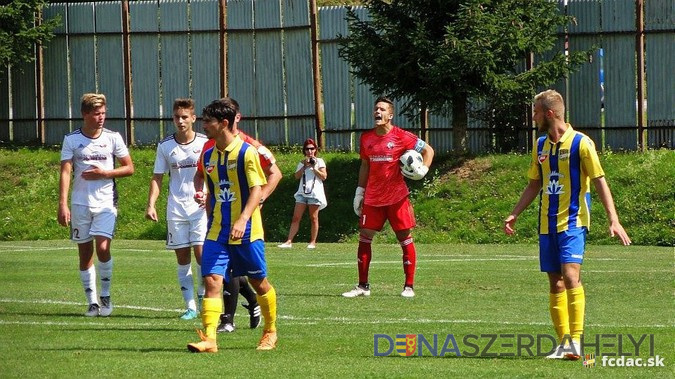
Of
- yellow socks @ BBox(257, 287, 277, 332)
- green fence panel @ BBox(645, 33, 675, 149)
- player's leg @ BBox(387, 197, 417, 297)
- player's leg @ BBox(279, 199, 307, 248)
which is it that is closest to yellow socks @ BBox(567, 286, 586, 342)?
yellow socks @ BBox(257, 287, 277, 332)

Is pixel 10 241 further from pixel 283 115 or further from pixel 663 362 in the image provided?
pixel 663 362

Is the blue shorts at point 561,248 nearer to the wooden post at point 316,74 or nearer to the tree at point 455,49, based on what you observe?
the tree at point 455,49

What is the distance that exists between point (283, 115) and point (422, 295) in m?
18.2

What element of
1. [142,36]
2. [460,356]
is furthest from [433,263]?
[142,36]

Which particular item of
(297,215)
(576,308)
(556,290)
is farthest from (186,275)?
(297,215)

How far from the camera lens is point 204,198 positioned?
13.7 meters

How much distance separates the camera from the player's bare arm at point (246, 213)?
11.0 meters

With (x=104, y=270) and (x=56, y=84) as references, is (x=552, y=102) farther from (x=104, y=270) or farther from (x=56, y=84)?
(x=56, y=84)

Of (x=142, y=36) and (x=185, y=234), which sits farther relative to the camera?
(x=142, y=36)

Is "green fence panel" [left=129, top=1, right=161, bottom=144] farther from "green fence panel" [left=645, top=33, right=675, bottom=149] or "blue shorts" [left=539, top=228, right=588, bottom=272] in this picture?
"blue shorts" [left=539, top=228, right=588, bottom=272]

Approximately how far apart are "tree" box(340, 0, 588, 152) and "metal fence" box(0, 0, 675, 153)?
169 centimetres

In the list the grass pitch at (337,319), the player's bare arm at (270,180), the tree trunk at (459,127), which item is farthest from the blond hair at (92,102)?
the tree trunk at (459,127)

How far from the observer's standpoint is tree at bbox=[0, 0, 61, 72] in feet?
114

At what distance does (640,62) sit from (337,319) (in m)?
18.2
